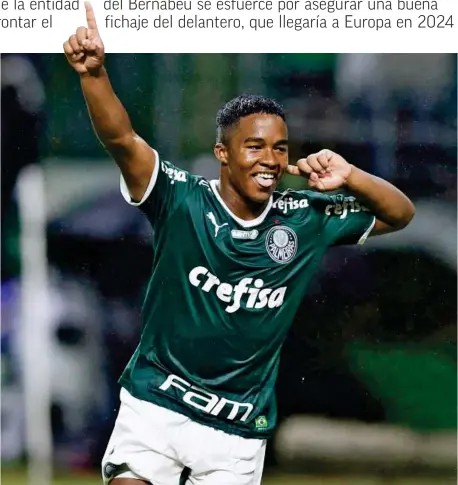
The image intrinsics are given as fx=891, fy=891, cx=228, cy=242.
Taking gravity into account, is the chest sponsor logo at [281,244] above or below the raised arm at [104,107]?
below

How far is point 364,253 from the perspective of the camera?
3633 millimetres

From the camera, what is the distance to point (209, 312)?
2607 mm

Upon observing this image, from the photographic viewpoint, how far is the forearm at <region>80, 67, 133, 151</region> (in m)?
2.29

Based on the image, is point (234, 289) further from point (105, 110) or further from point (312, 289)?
point (312, 289)

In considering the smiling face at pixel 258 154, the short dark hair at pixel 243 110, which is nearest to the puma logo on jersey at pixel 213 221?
the smiling face at pixel 258 154

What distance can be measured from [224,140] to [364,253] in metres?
1.20

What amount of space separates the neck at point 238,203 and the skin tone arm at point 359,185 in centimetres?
17

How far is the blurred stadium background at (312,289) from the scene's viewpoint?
3.46 metres

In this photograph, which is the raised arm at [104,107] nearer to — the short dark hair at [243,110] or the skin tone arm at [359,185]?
the short dark hair at [243,110]

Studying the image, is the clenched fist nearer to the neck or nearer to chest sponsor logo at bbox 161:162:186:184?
chest sponsor logo at bbox 161:162:186:184

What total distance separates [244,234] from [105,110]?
582 mm

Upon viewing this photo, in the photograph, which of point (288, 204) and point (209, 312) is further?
point (288, 204)

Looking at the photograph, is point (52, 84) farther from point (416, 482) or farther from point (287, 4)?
point (416, 482)

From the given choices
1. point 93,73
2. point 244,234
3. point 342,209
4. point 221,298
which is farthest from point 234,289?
point 93,73
